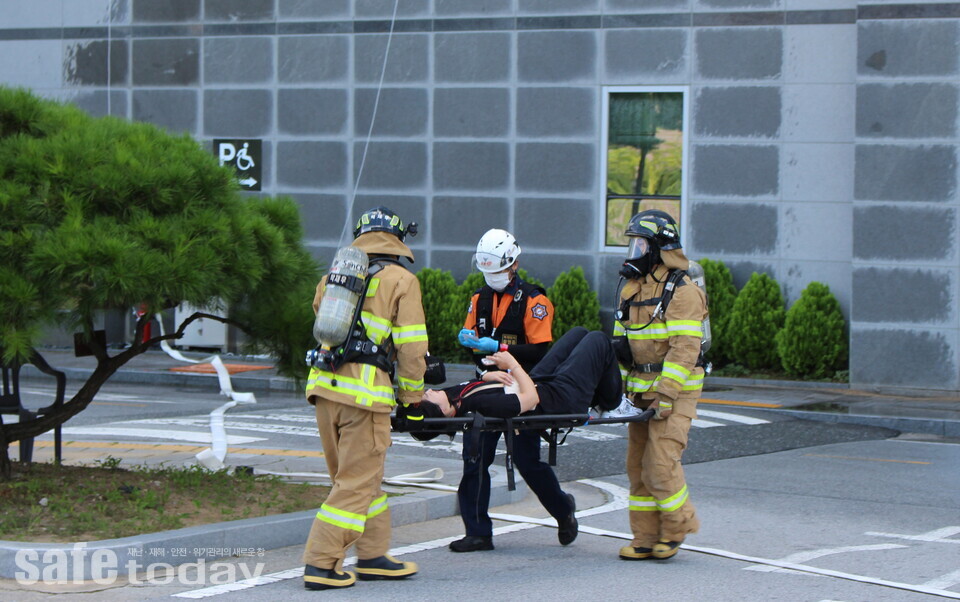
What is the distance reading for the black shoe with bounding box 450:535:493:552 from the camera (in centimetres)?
754

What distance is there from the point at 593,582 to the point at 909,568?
1.85 metres

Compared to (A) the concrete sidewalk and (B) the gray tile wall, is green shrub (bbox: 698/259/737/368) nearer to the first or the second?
(A) the concrete sidewalk

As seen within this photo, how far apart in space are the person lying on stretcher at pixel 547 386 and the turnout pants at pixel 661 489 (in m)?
0.34

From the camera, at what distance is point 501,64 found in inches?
747

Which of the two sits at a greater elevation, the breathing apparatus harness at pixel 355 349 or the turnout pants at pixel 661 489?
the breathing apparatus harness at pixel 355 349

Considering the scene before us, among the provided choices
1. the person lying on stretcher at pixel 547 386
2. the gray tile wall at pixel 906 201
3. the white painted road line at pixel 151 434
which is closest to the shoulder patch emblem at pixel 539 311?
the person lying on stretcher at pixel 547 386

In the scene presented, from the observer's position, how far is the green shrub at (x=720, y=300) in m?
17.8

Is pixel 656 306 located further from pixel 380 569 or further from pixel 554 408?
pixel 380 569

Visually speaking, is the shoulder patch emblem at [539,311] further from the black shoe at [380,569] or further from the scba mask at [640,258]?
the black shoe at [380,569]

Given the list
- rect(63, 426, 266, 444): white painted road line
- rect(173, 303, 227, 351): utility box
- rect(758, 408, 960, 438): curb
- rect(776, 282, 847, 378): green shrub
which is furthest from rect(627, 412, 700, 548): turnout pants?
rect(173, 303, 227, 351): utility box

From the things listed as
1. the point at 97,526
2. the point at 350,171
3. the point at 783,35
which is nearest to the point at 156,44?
the point at 350,171

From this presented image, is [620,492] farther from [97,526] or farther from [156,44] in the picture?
[156,44]

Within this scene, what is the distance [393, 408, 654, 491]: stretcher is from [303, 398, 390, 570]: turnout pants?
239 millimetres

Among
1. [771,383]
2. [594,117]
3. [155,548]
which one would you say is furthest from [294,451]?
[594,117]
